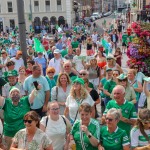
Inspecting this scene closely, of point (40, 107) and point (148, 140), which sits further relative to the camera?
point (40, 107)

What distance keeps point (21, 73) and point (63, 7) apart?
4851 cm

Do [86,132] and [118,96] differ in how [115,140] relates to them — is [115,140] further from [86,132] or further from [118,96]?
[118,96]

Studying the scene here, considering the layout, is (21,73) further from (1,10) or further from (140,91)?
(1,10)

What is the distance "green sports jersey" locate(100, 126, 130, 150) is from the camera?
171 inches

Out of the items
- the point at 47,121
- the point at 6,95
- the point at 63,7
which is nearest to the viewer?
the point at 47,121

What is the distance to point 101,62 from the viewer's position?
1016cm

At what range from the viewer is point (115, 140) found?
4.35m

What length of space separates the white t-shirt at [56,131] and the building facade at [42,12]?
50.6 m

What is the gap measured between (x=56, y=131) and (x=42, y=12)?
2043 inches

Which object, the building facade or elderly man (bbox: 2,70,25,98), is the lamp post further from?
the building facade

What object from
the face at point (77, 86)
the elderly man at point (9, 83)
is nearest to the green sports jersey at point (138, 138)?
the face at point (77, 86)

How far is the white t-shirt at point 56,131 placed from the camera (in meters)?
4.95

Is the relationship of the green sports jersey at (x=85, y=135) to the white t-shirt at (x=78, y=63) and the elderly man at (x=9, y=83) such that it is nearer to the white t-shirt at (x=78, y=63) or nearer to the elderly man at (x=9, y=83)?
the elderly man at (x=9, y=83)

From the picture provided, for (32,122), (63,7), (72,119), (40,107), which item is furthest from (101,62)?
(63,7)
